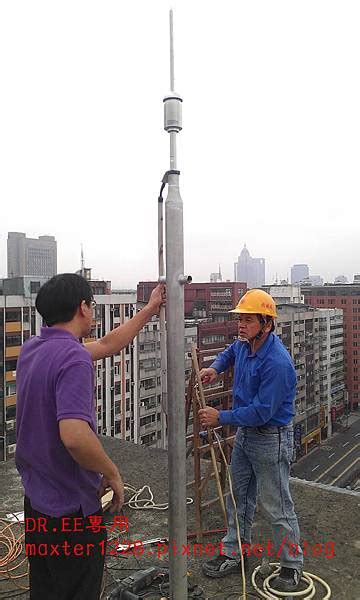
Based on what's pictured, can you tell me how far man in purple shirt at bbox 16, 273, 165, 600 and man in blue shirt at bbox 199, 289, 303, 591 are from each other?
39.0 inches

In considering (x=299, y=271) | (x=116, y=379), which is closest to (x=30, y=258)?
(x=116, y=379)

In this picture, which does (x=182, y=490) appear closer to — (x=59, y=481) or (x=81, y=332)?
(x=59, y=481)

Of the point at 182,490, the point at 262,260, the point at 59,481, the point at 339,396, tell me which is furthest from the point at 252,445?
the point at 262,260

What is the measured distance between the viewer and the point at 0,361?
24.6 m

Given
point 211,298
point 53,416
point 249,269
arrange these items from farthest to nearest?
1. point 249,269
2. point 211,298
3. point 53,416

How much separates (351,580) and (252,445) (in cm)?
102

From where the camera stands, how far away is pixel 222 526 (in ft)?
11.2

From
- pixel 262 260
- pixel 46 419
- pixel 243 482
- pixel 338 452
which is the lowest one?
pixel 338 452

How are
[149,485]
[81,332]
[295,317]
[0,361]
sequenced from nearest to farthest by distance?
[81,332]
[149,485]
[0,361]
[295,317]

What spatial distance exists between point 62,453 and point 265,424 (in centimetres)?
133

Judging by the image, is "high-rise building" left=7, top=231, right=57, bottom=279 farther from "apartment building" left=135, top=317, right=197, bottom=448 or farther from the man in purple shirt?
the man in purple shirt

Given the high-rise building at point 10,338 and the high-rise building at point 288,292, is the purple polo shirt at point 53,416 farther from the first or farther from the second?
the high-rise building at point 288,292

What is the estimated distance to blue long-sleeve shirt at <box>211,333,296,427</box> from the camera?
2.53 meters

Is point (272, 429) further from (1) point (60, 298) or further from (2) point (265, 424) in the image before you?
(1) point (60, 298)
